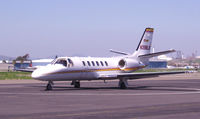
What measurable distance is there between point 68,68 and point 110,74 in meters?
4.42

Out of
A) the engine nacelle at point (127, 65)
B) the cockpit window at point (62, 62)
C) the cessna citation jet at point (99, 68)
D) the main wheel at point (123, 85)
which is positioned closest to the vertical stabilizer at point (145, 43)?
the cessna citation jet at point (99, 68)

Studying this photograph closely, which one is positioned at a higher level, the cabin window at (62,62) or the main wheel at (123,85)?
the cabin window at (62,62)

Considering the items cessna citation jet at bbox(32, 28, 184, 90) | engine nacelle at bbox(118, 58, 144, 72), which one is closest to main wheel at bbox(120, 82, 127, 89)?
cessna citation jet at bbox(32, 28, 184, 90)

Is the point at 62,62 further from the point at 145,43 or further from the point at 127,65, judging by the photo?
the point at 145,43

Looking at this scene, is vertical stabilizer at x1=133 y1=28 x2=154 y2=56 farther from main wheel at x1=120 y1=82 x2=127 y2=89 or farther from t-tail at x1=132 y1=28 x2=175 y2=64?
main wheel at x1=120 y1=82 x2=127 y2=89

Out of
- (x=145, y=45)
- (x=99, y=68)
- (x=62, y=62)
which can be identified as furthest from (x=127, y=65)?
(x=62, y=62)

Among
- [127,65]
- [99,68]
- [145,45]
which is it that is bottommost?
[99,68]

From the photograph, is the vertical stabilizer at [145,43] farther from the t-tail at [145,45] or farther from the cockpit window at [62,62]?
the cockpit window at [62,62]

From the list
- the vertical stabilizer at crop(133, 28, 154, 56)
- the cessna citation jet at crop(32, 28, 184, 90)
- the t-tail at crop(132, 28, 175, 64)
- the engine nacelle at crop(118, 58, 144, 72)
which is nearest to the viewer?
the cessna citation jet at crop(32, 28, 184, 90)

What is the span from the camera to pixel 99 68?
3175 cm

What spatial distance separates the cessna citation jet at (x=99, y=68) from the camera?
2799cm

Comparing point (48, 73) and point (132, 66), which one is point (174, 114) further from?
point (132, 66)

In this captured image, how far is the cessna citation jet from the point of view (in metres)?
28.0

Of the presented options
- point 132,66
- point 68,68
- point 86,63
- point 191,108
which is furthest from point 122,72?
point 191,108
